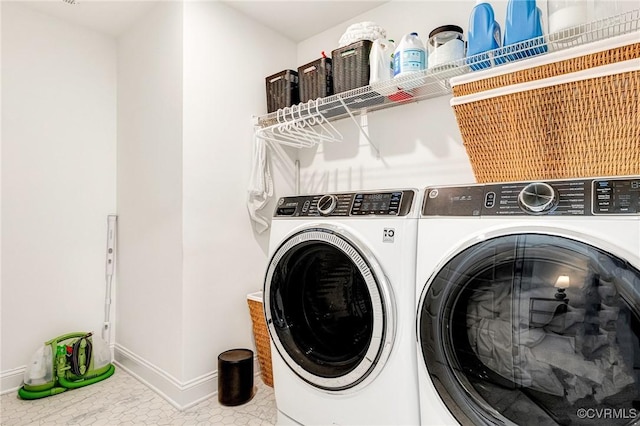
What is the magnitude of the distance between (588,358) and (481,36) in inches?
43.3

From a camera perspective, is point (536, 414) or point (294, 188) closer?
point (536, 414)

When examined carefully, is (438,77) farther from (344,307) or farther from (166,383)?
(166,383)

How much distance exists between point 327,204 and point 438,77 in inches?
28.8

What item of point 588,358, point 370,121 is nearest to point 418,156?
point 370,121

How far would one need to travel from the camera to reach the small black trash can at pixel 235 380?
5.99 ft

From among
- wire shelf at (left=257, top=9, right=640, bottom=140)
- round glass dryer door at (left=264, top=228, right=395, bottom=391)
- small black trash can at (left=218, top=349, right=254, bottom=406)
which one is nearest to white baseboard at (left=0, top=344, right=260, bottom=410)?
small black trash can at (left=218, top=349, right=254, bottom=406)

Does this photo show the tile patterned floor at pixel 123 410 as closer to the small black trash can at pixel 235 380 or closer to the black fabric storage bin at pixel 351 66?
the small black trash can at pixel 235 380

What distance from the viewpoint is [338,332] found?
4.83ft

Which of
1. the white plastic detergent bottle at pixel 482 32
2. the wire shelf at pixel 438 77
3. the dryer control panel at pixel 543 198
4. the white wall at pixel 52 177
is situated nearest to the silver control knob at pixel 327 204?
the dryer control panel at pixel 543 198

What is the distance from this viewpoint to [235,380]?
183 cm

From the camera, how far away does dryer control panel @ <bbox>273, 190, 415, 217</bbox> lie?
4.15ft

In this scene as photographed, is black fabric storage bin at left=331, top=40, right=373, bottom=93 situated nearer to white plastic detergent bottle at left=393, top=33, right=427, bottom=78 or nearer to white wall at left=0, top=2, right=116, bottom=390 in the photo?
white plastic detergent bottle at left=393, top=33, right=427, bottom=78

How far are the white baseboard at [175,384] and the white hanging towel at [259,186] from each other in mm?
849

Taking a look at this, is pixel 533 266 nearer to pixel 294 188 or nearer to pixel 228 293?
pixel 228 293
